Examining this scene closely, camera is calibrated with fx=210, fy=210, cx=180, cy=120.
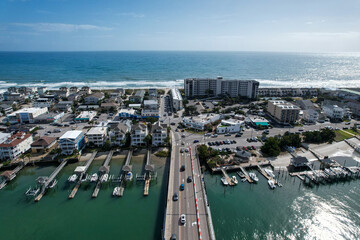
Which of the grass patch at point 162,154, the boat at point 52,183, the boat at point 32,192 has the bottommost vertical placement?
the boat at point 32,192

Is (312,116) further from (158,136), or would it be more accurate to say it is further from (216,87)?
(158,136)

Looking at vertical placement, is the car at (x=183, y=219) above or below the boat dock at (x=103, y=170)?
above

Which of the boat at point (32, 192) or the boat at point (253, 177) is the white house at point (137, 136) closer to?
the boat at point (32, 192)

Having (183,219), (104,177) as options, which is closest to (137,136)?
(104,177)

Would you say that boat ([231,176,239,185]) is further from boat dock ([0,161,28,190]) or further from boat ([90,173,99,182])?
boat dock ([0,161,28,190])

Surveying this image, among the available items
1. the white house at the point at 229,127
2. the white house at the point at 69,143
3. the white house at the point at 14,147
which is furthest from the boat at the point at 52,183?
the white house at the point at 229,127

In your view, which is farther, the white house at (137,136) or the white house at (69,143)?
the white house at (137,136)

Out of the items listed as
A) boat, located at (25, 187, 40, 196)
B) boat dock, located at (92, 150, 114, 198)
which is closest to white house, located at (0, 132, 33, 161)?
boat, located at (25, 187, 40, 196)
